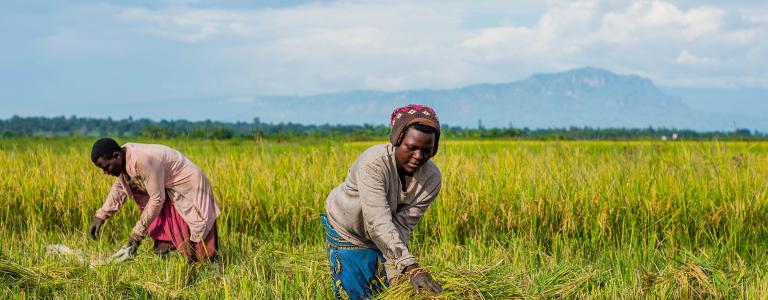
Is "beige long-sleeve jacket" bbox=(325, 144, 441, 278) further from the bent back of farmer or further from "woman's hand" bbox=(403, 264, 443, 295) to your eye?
the bent back of farmer

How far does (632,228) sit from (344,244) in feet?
8.90

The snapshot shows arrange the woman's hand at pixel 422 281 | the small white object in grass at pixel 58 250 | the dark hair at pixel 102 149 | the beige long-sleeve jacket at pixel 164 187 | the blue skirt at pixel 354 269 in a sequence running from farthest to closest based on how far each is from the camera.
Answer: the small white object in grass at pixel 58 250, the beige long-sleeve jacket at pixel 164 187, the dark hair at pixel 102 149, the blue skirt at pixel 354 269, the woman's hand at pixel 422 281

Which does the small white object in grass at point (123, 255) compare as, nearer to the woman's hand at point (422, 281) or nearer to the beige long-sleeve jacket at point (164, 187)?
the beige long-sleeve jacket at point (164, 187)

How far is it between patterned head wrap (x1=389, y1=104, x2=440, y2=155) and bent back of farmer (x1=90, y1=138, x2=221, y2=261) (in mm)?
2034

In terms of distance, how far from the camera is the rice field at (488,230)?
152 inches

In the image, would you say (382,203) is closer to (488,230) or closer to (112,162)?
(112,162)

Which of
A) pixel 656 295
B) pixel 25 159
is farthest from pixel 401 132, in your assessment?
pixel 25 159

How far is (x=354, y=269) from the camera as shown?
3.34 m

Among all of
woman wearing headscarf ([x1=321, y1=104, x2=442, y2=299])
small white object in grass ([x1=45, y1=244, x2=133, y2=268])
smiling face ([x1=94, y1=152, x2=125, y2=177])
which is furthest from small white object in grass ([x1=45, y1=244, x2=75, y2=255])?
woman wearing headscarf ([x1=321, y1=104, x2=442, y2=299])

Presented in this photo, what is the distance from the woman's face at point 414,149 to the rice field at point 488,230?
553 millimetres

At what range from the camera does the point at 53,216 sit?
6.51 m

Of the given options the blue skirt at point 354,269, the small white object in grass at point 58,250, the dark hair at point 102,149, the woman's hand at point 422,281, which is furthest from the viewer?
the small white object in grass at point 58,250

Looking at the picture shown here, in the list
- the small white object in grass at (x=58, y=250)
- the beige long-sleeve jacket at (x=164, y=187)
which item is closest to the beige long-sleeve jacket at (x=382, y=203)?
the beige long-sleeve jacket at (x=164, y=187)

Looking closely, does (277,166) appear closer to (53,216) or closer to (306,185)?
(306,185)
